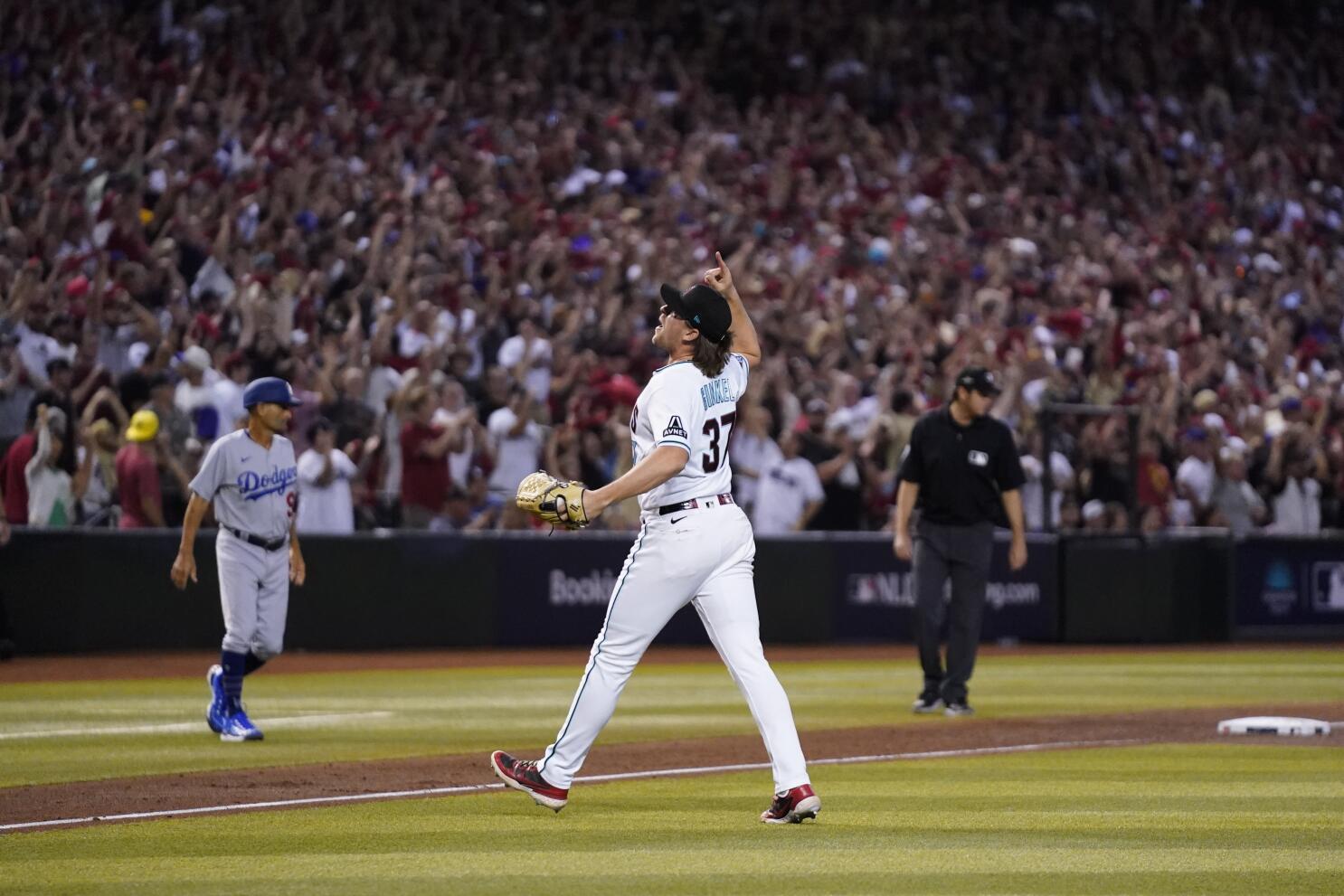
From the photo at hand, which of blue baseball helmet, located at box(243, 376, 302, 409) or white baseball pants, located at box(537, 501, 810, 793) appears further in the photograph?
blue baseball helmet, located at box(243, 376, 302, 409)

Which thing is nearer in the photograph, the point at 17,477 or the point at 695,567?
the point at 695,567

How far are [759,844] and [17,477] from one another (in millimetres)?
12317

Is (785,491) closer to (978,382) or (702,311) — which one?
(978,382)

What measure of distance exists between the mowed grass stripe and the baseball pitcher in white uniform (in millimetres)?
329

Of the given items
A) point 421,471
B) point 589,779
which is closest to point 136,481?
point 421,471

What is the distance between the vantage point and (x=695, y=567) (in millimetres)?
7750

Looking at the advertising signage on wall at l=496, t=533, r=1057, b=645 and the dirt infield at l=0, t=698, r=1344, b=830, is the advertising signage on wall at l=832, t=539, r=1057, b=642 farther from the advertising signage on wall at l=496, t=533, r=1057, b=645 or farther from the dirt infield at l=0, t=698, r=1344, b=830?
the dirt infield at l=0, t=698, r=1344, b=830

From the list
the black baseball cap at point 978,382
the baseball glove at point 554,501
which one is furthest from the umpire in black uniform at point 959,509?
the baseball glove at point 554,501

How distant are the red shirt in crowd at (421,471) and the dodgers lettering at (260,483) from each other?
756cm

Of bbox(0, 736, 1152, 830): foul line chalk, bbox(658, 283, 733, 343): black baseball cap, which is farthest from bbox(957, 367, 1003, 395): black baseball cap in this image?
bbox(658, 283, 733, 343): black baseball cap

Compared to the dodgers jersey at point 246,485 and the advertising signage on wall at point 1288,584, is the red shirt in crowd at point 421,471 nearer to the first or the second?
the dodgers jersey at point 246,485

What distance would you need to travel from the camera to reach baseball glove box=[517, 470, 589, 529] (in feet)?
24.2

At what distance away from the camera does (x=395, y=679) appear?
17.3 metres

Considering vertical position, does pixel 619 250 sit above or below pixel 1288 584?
above
